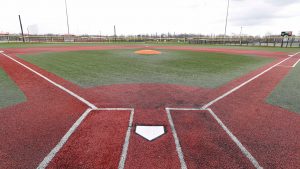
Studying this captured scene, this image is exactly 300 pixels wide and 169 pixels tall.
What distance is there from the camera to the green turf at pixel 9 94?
5598mm

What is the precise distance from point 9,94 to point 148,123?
5.20m

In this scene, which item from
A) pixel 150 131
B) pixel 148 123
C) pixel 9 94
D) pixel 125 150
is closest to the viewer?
pixel 125 150

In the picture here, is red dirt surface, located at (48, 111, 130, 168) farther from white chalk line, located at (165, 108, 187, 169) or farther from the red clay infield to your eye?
white chalk line, located at (165, 108, 187, 169)

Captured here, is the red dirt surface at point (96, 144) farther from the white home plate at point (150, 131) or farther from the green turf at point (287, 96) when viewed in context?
the green turf at point (287, 96)

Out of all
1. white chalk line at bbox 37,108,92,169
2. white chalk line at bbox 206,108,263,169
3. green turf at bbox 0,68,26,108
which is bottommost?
white chalk line at bbox 206,108,263,169

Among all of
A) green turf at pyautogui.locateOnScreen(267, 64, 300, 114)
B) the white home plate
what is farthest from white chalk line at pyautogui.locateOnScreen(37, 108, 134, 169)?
green turf at pyautogui.locateOnScreen(267, 64, 300, 114)

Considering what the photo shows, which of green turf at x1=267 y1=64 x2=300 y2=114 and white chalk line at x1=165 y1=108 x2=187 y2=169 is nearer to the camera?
white chalk line at x1=165 y1=108 x2=187 y2=169

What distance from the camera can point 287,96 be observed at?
6.54 meters

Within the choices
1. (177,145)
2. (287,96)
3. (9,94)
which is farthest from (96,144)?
(287,96)

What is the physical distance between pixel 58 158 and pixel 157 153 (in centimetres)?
172

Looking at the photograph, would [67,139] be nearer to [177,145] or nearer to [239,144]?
[177,145]

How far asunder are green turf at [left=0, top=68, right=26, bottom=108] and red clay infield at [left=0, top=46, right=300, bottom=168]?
0.98 ft

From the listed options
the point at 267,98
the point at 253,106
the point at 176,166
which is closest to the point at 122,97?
the point at 176,166

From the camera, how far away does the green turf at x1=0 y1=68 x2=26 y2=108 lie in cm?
560
